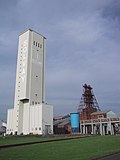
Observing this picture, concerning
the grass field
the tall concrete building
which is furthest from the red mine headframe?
the grass field

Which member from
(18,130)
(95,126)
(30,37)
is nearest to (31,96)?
(18,130)

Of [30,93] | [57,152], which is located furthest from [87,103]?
[57,152]

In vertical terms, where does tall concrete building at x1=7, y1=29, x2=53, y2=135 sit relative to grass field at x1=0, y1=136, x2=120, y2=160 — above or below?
above

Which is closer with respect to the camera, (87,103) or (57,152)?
(57,152)

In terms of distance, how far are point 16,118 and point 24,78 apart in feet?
51.2

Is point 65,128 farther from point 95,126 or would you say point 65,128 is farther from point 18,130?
point 18,130

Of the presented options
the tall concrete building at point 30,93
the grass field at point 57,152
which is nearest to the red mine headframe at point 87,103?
the tall concrete building at point 30,93

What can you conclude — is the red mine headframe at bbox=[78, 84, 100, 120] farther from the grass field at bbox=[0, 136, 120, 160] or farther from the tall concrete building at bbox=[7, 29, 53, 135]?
the grass field at bbox=[0, 136, 120, 160]

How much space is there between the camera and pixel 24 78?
78.2m

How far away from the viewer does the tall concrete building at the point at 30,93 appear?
242 ft

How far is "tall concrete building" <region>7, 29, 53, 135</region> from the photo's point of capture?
73812 mm

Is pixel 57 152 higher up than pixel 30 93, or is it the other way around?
pixel 30 93

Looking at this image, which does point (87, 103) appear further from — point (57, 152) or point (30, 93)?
point (57, 152)

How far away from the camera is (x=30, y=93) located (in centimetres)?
7644
